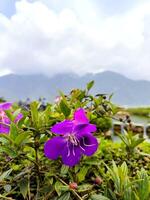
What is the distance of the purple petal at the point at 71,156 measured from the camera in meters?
0.94

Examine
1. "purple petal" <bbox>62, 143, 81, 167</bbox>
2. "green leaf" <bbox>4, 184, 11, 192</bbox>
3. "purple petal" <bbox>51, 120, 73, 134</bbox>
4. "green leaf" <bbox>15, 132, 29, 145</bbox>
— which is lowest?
"green leaf" <bbox>4, 184, 11, 192</bbox>

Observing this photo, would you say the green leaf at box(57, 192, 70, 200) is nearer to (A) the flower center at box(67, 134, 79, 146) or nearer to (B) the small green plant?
(A) the flower center at box(67, 134, 79, 146)

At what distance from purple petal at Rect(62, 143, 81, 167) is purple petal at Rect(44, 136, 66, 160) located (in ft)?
0.04

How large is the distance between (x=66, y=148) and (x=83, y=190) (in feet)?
0.33

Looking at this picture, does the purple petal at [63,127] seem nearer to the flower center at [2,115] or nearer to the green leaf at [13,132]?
the green leaf at [13,132]

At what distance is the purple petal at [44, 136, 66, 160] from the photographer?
923mm

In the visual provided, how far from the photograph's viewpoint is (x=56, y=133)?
91 centimetres

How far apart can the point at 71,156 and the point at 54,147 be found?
0.15 feet

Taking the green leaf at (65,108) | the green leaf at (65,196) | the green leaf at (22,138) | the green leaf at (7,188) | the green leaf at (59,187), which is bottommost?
the green leaf at (65,196)

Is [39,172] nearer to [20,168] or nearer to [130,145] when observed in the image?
[20,168]

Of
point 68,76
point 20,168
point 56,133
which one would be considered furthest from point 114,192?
point 68,76

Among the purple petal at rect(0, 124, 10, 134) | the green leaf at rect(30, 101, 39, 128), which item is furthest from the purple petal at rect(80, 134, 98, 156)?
the purple petal at rect(0, 124, 10, 134)

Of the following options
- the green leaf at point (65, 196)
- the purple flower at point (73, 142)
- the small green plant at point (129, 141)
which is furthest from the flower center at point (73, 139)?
the small green plant at point (129, 141)

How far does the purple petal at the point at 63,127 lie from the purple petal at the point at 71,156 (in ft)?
0.16
